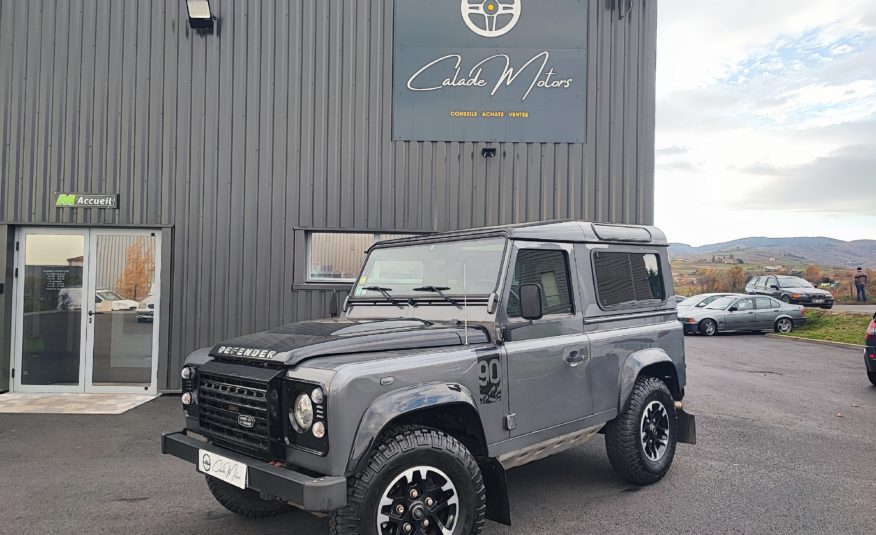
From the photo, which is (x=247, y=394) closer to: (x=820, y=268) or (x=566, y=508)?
(x=566, y=508)

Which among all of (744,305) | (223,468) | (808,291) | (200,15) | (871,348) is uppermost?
(200,15)

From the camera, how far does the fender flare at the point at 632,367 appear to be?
4406 millimetres

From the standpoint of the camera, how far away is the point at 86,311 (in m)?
7.97

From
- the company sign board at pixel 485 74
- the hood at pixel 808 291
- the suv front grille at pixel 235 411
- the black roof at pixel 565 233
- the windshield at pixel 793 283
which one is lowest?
the suv front grille at pixel 235 411

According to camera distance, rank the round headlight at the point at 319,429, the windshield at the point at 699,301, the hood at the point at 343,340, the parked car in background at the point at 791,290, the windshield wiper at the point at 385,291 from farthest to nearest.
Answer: the parked car in background at the point at 791,290, the windshield at the point at 699,301, the windshield wiper at the point at 385,291, the hood at the point at 343,340, the round headlight at the point at 319,429

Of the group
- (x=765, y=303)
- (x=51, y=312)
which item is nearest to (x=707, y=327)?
(x=765, y=303)

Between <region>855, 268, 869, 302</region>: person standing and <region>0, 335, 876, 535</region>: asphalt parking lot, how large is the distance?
21.6 meters

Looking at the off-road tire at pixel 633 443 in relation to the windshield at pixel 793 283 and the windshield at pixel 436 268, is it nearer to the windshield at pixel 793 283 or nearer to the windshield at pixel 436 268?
the windshield at pixel 436 268

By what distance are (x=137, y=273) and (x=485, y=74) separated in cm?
553

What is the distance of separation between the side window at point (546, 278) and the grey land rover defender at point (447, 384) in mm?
14

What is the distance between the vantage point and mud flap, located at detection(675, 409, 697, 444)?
4898mm

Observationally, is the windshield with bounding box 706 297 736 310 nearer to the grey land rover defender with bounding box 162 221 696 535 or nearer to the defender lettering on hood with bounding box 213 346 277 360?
the grey land rover defender with bounding box 162 221 696 535

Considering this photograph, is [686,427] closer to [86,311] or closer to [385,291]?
[385,291]

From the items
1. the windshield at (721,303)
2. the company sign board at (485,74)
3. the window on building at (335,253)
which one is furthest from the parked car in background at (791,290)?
the window on building at (335,253)
